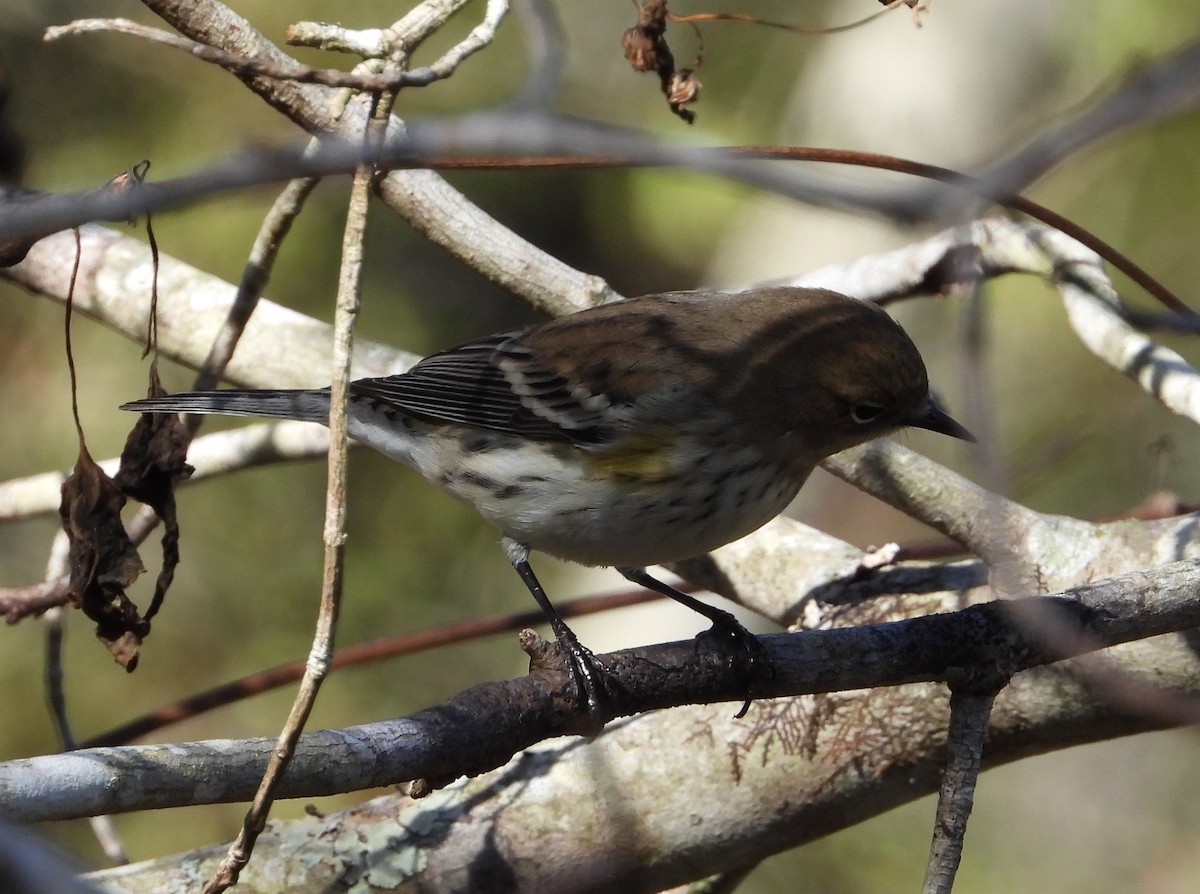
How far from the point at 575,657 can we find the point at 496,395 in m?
0.90

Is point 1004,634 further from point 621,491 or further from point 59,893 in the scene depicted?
point 59,893

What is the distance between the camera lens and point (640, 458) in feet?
8.37

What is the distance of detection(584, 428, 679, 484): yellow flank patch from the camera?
8.24 ft

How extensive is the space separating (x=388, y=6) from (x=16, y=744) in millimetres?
3170

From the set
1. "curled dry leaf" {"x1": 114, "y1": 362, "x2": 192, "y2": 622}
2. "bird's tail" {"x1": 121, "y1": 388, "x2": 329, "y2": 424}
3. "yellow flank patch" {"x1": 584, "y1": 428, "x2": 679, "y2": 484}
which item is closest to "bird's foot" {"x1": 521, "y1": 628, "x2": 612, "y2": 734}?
"yellow flank patch" {"x1": 584, "y1": 428, "x2": 679, "y2": 484}

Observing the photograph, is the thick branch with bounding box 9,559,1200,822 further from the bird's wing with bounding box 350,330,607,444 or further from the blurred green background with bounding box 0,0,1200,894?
the blurred green background with bounding box 0,0,1200,894

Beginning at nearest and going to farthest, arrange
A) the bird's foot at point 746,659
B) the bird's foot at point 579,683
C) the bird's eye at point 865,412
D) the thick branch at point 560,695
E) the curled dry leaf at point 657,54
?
the thick branch at point 560,695 → the bird's foot at point 579,683 → the bird's foot at point 746,659 → the curled dry leaf at point 657,54 → the bird's eye at point 865,412

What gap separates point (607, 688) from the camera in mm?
1899

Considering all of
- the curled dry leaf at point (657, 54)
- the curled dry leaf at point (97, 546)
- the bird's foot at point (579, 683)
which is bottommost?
the bird's foot at point (579, 683)

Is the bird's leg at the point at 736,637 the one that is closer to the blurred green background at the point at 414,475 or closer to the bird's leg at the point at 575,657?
the bird's leg at the point at 575,657

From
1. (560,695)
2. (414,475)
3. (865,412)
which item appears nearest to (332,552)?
(560,695)

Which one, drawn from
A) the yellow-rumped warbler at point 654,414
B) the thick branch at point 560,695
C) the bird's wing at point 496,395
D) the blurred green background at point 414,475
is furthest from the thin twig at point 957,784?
the blurred green background at point 414,475

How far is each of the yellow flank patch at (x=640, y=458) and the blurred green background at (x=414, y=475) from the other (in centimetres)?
196

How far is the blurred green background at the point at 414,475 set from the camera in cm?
450
